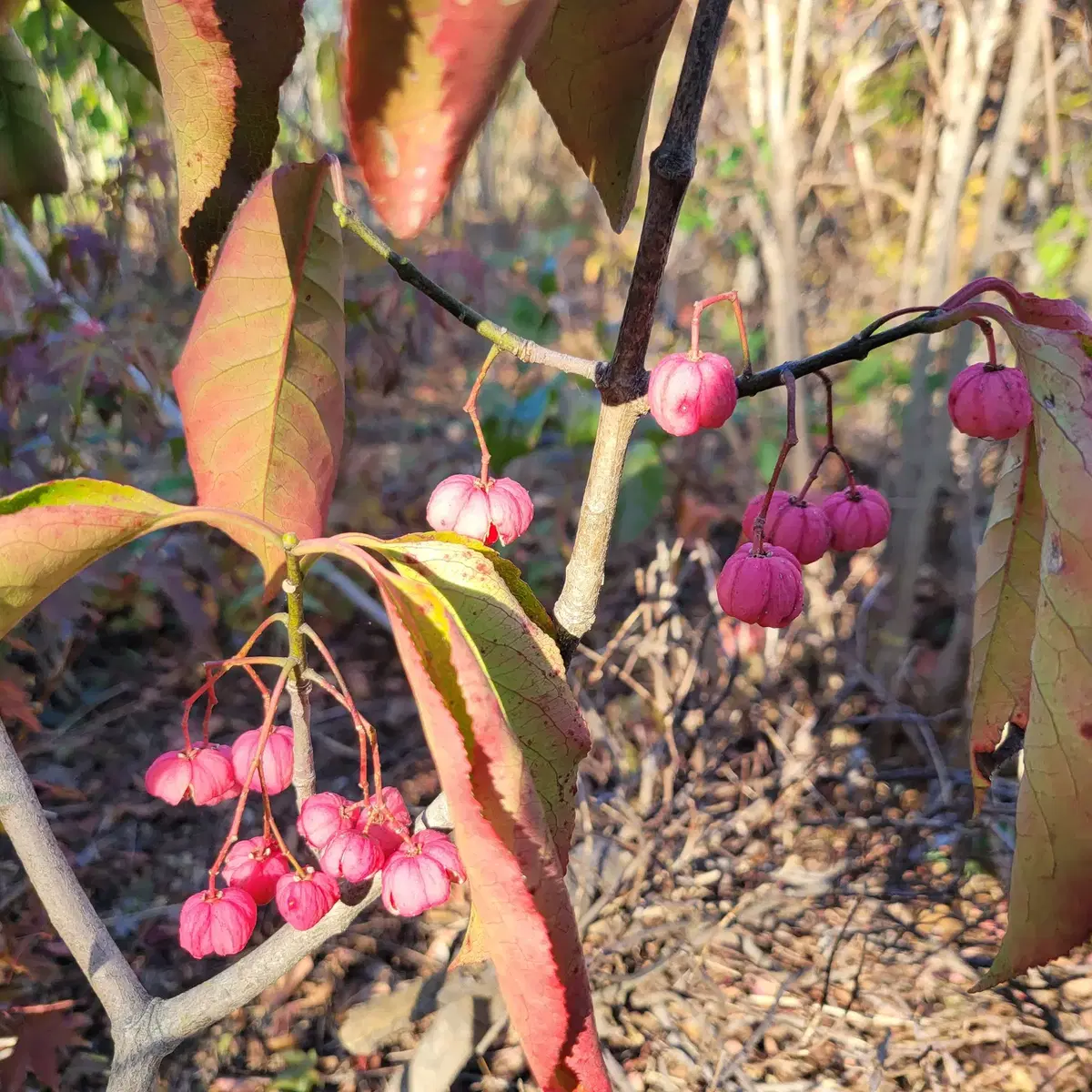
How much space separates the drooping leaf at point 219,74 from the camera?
0.44 meters

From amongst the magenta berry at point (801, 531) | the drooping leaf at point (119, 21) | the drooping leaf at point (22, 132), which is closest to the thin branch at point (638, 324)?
the magenta berry at point (801, 531)

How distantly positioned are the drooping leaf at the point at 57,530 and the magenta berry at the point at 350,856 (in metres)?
0.29

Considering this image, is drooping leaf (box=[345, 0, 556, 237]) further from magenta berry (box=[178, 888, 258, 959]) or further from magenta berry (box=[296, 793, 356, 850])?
magenta berry (box=[178, 888, 258, 959])

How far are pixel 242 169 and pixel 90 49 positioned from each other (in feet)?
6.23

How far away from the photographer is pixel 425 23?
0.92ft

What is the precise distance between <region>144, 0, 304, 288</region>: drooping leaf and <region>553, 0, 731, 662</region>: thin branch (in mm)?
204

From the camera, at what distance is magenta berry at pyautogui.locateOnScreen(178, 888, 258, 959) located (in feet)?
2.37

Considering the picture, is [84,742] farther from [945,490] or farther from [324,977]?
[945,490]

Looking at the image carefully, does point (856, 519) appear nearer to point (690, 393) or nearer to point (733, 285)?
point (690, 393)

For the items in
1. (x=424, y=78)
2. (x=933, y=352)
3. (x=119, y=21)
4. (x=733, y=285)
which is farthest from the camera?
(x=733, y=285)

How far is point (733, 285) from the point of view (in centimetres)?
396

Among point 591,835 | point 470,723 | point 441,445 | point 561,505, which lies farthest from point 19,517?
point 441,445

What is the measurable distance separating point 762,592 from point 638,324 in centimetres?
23

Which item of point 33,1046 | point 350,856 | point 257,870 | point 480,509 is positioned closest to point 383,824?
point 350,856
